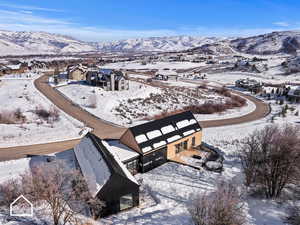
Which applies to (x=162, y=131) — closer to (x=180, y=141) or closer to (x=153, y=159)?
(x=180, y=141)

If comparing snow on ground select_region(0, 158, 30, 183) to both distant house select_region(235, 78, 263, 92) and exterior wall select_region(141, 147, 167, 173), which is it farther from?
distant house select_region(235, 78, 263, 92)

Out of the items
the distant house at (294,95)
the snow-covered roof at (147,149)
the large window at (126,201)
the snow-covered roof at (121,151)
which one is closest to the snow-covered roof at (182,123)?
the snow-covered roof at (147,149)

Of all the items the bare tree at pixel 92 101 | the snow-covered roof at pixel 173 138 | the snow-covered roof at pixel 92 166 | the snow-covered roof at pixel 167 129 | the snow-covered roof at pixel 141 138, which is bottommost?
the snow-covered roof at pixel 92 166

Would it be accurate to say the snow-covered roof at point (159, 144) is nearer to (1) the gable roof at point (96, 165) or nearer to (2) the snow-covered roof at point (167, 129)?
(2) the snow-covered roof at point (167, 129)

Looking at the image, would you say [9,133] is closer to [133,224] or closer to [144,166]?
[144,166]

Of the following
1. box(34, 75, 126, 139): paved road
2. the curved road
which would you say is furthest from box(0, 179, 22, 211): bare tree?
box(34, 75, 126, 139): paved road

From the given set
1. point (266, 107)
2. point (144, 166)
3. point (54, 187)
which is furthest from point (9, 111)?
point (266, 107)
